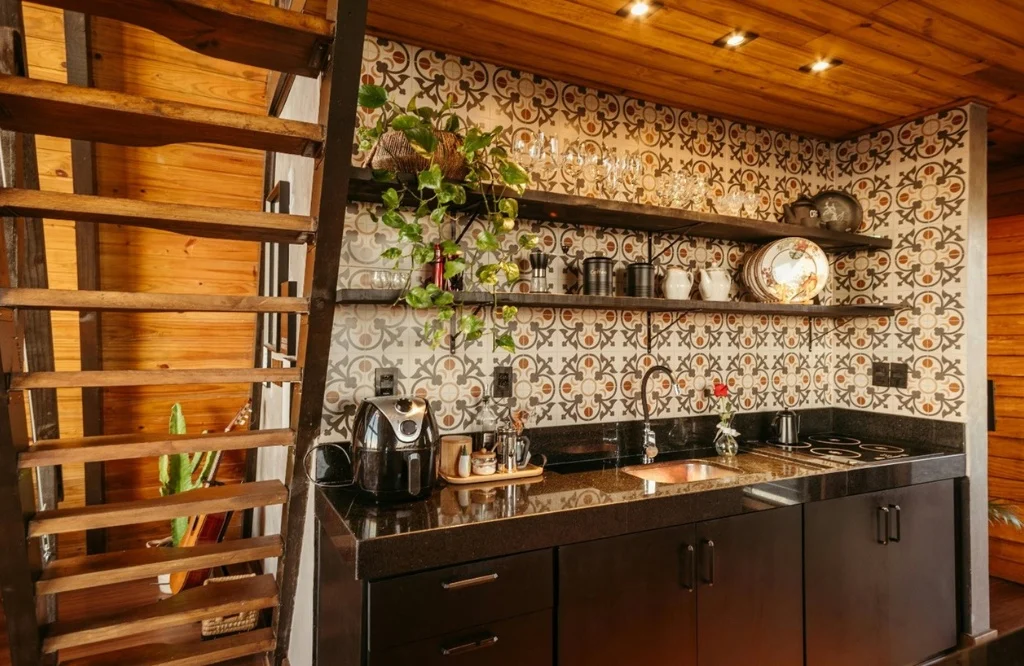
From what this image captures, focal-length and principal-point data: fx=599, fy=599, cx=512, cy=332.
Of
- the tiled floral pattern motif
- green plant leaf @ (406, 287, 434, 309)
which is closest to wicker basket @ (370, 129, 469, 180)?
green plant leaf @ (406, 287, 434, 309)

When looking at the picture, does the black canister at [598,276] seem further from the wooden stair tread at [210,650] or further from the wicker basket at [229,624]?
the wicker basket at [229,624]

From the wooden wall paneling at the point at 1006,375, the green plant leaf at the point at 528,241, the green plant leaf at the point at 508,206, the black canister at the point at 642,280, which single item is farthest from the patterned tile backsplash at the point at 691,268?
the wooden wall paneling at the point at 1006,375

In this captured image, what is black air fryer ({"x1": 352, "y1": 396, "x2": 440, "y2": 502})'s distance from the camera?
Result: 1803mm

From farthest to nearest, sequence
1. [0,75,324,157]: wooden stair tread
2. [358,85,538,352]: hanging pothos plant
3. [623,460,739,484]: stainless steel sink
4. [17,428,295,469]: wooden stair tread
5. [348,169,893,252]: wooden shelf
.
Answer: [623,460,739,484]: stainless steel sink, [348,169,893,252]: wooden shelf, [358,85,538,352]: hanging pothos plant, [17,428,295,469]: wooden stair tread, [0,75,324,157]: wooden stair tread

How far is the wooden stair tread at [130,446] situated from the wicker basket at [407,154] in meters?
0.90

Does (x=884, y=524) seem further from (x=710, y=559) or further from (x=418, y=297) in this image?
(x=418, y=297)

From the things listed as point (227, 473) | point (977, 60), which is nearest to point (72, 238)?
point (227, 473)

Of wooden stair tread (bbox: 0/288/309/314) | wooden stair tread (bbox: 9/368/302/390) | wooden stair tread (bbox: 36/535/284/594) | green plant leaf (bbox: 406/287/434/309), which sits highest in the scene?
green plant leaf (bbox: 406/287/434/309)

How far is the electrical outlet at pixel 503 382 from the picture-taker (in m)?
2.34

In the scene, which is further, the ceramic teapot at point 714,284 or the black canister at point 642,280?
the ceramic teapot at point 714,284

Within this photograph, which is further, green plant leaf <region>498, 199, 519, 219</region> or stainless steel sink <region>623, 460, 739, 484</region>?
stainless steel sink <region>623, 460, 739, 484</region>

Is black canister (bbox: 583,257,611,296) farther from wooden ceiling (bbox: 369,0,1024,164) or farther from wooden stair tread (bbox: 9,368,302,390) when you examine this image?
wooden stair tread (bbox: 9,368,302,390)

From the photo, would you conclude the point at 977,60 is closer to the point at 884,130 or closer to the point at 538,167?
the point at 884,130

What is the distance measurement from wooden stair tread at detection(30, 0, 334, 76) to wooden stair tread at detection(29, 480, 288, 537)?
43.5 inches
